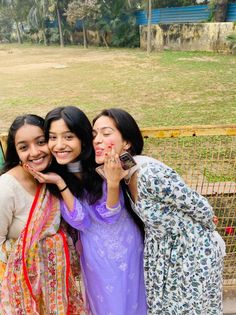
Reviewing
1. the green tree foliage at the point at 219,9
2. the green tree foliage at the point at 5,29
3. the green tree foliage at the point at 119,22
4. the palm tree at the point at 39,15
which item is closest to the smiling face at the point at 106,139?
the green tree foliage at the point at 219,9

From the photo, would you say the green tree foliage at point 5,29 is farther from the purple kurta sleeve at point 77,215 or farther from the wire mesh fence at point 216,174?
the purple kurta sleeve at point 77,215

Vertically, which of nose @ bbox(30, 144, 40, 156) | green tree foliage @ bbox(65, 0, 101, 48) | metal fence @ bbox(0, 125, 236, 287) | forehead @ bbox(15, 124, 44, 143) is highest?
green tree foliage @ bbox(65, 0, 101, 48)

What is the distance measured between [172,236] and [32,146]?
0.76m

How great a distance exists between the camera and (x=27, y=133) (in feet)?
4.60

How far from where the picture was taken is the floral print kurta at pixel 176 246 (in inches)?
51.6

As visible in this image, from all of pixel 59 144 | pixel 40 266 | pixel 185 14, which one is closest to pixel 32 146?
pixel 59 144

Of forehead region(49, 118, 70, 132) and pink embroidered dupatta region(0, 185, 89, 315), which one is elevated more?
forehead region(49, 118, 70, 132)

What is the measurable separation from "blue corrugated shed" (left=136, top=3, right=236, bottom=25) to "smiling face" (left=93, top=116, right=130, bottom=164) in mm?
17450

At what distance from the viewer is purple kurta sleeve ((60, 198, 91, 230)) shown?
4.59ft

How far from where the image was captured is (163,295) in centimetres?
160

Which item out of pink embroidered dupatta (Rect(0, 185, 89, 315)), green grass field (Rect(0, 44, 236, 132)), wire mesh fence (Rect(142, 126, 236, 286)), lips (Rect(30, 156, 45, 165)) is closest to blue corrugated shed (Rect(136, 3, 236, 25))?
green grass field (Rect(0, 44, 236, 132))

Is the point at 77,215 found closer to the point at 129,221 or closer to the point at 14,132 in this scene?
the point at 129,221

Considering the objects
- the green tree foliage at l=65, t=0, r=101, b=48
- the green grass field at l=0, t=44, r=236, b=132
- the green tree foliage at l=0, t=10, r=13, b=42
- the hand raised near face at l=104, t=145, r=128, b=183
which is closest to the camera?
the hand raised near face at l=104, t=145, r=128, b=183

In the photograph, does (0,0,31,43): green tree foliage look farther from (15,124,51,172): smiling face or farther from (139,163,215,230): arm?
(139,163,215,230): arm
